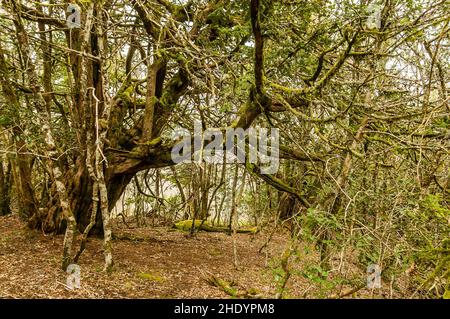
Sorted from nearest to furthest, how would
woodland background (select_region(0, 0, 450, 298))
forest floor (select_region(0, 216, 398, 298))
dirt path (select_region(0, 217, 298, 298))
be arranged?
woodland background (select_region(0, 0, 450, 298))
forest floor (select_region(0, 216, 398, 298))
dirt path (select_region(0, 217, 298, 298))

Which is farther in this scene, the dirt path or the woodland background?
the dirt path

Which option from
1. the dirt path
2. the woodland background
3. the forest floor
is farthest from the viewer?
the dirt path

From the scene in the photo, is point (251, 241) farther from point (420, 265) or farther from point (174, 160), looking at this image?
point (420, 265)

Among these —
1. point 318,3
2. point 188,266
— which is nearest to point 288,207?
point 188,266

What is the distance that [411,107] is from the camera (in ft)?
17.1

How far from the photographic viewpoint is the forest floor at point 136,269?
4758 millimetres

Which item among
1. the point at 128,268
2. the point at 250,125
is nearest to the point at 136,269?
the point at 128,268

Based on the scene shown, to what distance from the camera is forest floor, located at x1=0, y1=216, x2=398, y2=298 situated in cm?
476

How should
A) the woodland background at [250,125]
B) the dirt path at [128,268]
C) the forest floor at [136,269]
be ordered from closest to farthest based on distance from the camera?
1. the woodland background at [250,125]
2. the forest floor at [136,269]
3. the dirt path at [128,268]

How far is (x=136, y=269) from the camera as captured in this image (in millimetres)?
6102

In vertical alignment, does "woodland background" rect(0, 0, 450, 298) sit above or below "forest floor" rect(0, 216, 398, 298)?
above

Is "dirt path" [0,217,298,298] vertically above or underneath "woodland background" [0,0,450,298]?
underneath

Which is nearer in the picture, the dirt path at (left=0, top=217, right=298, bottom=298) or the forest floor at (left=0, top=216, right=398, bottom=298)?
the forest floor at (left=0, top=216, right=398, bottom=298)
